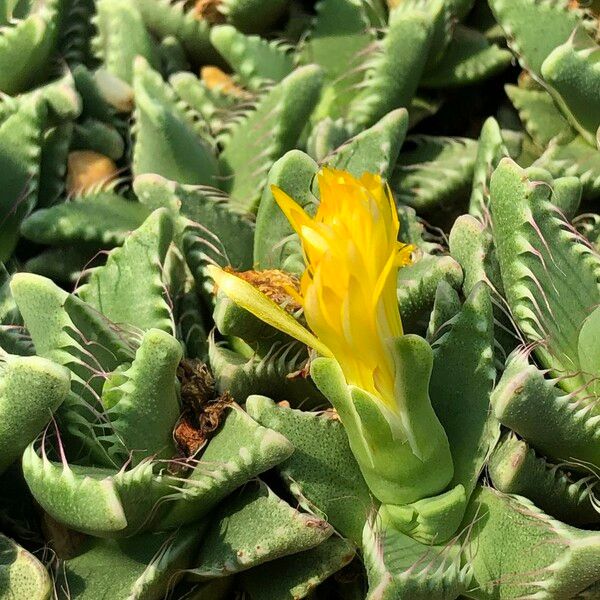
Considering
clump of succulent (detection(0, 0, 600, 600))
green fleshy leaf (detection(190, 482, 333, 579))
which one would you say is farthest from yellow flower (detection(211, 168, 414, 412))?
green fleshy leaf (detection(190, 482, 333, 579))

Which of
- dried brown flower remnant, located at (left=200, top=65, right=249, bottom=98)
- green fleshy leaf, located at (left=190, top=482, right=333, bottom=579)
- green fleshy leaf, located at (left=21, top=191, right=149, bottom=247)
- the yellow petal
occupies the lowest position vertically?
green fleshy leaf, located at (left=190, top=482, right=333, bottom=579)

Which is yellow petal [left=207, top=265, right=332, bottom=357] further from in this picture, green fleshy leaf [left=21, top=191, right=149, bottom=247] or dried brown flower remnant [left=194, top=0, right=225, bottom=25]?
dried brown flower remnant [left=194, top=0, right=225, bottom=25]

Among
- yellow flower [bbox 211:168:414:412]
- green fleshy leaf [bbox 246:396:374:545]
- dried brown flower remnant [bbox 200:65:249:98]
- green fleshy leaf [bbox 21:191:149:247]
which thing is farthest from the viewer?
dried brown flower remnant [bbox 200:65:249:98]

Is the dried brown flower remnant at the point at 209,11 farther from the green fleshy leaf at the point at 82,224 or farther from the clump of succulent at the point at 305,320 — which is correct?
the green fleshy leaf at the point at 82,224

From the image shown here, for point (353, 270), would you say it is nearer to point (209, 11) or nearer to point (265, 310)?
point (265, 310)

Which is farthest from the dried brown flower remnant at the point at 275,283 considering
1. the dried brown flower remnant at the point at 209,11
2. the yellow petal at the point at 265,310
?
the dried brown flower remnant at the point at 209,11
